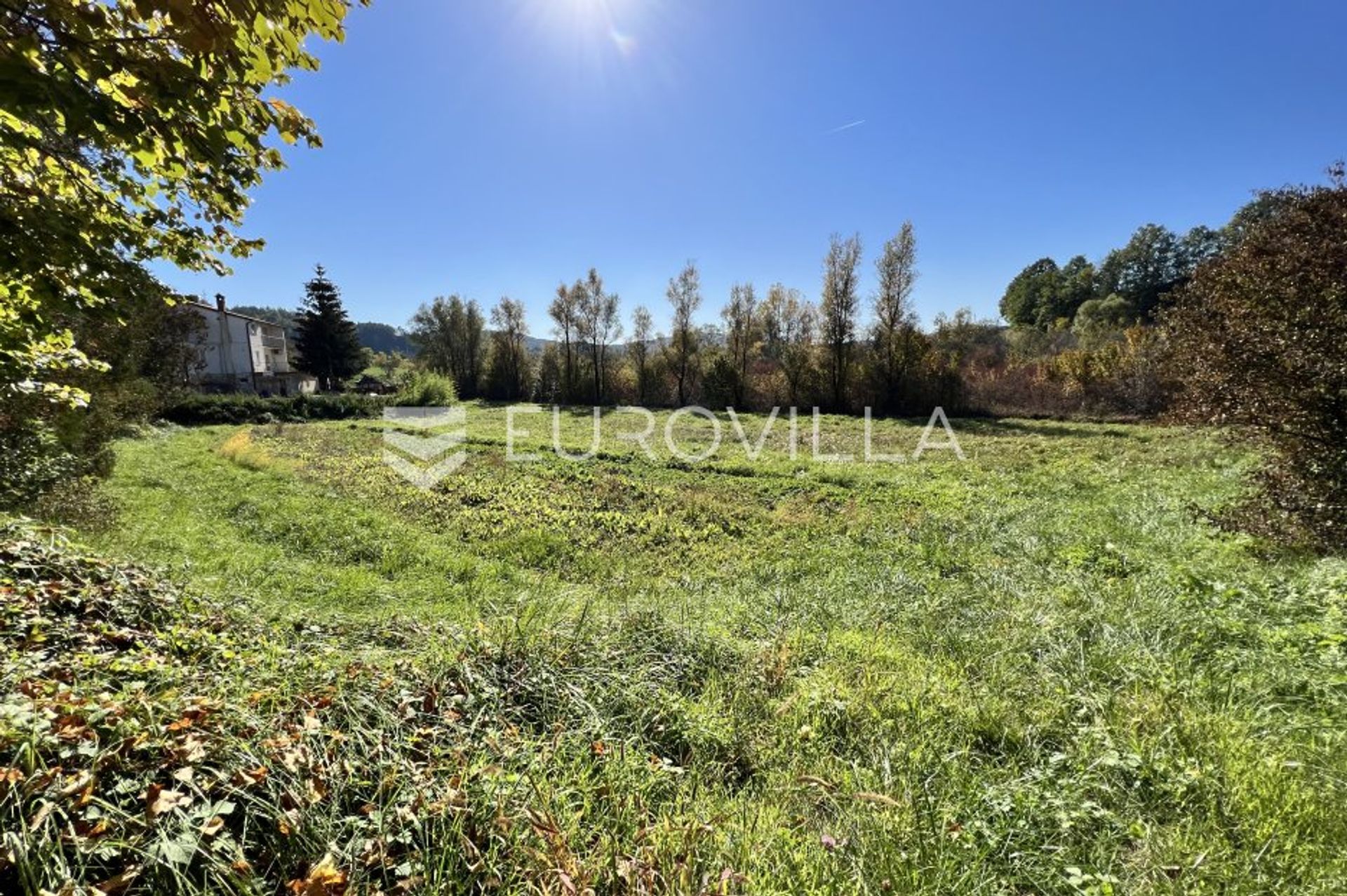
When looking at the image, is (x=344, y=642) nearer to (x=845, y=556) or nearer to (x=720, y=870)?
(x=720, y=870)

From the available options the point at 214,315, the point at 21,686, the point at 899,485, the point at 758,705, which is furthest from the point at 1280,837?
the point at 214,315

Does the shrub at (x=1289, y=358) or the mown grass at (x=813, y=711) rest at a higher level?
the shrub at (x=1289, y=358)

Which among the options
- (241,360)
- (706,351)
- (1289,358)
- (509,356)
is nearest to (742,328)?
(706,351)

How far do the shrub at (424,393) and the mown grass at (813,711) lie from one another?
87.3 feet

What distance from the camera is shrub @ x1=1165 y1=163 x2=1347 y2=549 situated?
5.11 metres

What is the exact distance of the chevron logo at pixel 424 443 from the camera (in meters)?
13.3

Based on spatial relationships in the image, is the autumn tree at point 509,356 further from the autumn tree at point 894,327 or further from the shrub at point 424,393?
the autumn tree at point 894,327

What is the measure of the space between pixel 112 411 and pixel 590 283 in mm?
32056

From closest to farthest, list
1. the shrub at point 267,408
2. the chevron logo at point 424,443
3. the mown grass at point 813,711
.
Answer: the mown grass at point 813,711, the chevron logo at point 424,443, the shrub at point 267,408

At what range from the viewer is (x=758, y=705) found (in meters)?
3.24

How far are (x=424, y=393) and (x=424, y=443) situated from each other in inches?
629

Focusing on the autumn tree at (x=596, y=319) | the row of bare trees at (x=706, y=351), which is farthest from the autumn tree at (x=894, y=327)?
the autumn tree at (x=596, y=319)

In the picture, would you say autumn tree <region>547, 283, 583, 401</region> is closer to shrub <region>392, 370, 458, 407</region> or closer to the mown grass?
shrub <region>392, 370, 458, 407</region>

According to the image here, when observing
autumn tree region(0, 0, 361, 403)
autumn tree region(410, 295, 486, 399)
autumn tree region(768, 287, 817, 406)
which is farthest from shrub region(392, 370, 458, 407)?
autumn tree region(0, 0, 361, 403)
